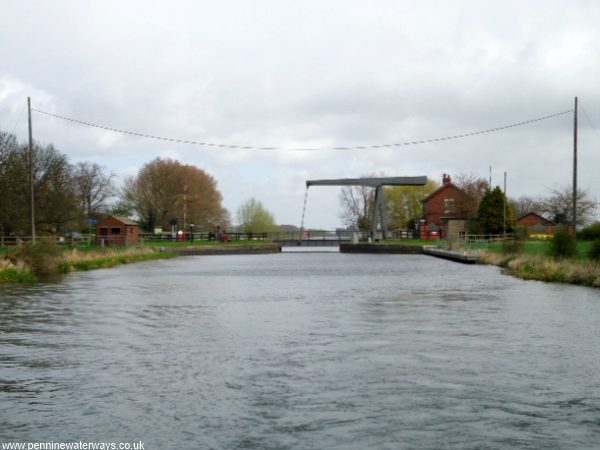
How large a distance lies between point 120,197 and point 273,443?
8812 cm

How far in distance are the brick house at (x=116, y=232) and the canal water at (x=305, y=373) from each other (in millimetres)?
43348

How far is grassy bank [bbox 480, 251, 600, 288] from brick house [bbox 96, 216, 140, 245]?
3736 cm

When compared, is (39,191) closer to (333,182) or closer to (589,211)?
(333,182)

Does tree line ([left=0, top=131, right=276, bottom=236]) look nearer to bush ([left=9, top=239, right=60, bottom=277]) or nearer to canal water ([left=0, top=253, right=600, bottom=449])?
bush ([left=9, top=239, right=60, bottom=277])

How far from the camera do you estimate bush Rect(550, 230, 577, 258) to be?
3347 centimetres

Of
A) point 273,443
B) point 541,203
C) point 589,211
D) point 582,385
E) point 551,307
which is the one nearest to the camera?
point 273,443

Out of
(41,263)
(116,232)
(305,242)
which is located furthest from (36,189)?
(305,242)

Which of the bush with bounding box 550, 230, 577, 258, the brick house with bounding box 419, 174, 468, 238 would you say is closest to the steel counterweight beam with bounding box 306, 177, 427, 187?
the brick house with bounding box 419, 174, 468, 238

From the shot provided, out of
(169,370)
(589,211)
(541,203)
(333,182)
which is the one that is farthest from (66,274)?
(541,203)

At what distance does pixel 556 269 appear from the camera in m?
30.1

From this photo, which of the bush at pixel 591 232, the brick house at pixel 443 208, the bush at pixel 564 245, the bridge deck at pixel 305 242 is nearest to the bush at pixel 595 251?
the bush at pixel 564 245

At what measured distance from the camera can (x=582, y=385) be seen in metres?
10.2

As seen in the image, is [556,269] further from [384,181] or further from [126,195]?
[126,195]

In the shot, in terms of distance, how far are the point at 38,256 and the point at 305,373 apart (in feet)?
79.6
